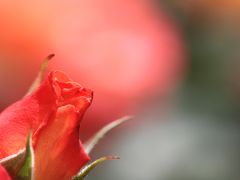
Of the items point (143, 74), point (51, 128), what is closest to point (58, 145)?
point (51, 128)

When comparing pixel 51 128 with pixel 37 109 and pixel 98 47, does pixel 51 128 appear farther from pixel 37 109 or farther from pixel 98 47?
pixel 98 47

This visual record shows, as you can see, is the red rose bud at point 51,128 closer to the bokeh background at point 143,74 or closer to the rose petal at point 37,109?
the rose petal at point 37,109

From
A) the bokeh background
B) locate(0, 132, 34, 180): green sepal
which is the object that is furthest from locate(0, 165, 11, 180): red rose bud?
the bokeh background

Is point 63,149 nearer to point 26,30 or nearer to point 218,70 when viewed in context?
point 26,30

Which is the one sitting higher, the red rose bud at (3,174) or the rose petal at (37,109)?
the rose petal at (37,109)

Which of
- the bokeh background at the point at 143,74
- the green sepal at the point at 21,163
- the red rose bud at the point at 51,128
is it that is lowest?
the bokeh background at the point at 143,74

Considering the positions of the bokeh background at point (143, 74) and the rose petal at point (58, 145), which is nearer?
the rose petal at point (58, 145)

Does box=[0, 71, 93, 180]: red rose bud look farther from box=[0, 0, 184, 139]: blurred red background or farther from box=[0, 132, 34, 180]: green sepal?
box=[0, 0, 184, 139]: blurred red background

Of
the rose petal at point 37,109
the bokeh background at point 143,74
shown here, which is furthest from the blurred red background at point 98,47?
the rose petal at point 37,109

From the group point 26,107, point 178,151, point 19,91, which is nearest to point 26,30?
point 19,91
